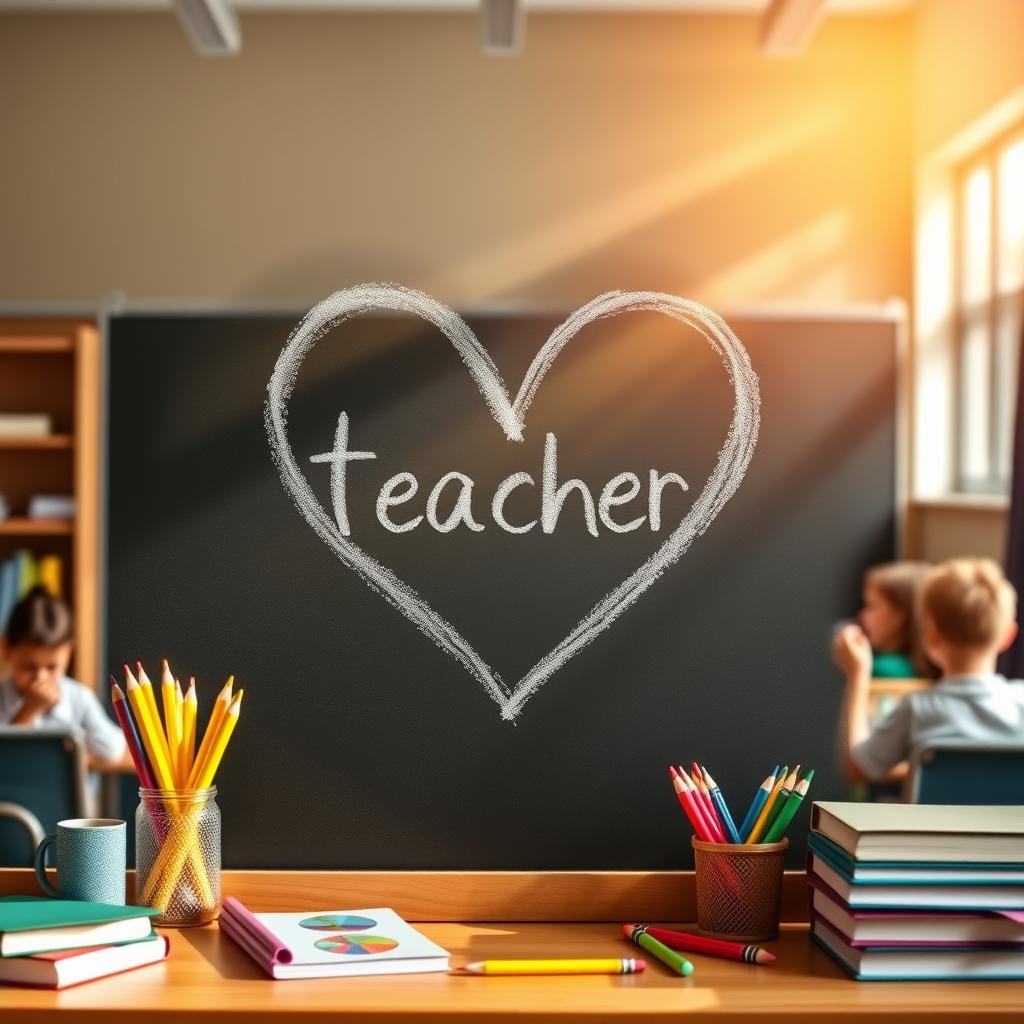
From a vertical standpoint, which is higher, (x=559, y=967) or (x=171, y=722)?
(x=171, y=722)

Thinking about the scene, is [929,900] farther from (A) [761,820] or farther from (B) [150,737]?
(B) [150,737]

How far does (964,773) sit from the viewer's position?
73.0 inches

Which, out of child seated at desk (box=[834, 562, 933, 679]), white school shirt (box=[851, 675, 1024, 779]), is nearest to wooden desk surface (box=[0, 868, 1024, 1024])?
white school shirt (box=[851, 675, 1024, 779])

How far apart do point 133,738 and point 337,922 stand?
0.78 feet

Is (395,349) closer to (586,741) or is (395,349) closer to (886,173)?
(586,741)

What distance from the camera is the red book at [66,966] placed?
0.94 m

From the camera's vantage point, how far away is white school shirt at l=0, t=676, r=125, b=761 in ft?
7.85

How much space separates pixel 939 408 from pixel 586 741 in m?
4.00

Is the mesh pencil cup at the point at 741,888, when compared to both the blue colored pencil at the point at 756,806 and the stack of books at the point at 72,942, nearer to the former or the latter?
the blue colored pencil at the point at 756,806

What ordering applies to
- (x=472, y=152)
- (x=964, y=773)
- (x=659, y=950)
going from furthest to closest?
(x=472, y=152), (x=964, y=773), (x=659, y=950)

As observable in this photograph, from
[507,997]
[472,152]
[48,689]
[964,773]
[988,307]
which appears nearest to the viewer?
[507,997]

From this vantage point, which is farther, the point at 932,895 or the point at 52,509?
the point at 52,509

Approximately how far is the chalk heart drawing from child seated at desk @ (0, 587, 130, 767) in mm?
1182

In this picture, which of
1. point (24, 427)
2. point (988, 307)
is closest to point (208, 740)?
point (24, 427)
